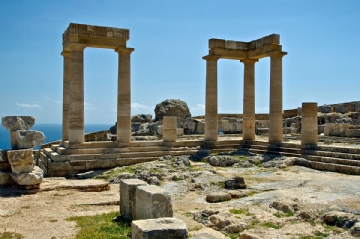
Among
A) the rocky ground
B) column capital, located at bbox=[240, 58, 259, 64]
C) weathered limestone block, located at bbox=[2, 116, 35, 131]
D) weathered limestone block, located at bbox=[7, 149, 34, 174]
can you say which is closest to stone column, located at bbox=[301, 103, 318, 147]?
the rocky ground

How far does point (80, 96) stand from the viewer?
20.7 metres

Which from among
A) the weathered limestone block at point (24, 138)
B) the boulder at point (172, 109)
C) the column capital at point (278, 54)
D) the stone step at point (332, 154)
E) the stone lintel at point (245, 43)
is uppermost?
the stone lintel at point (245, 43)

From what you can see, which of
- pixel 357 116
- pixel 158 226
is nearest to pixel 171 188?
pixel 158 226

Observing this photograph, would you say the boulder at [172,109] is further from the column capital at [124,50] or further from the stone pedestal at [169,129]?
→ the column capital at [124,50]

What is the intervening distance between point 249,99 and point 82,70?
1167cm

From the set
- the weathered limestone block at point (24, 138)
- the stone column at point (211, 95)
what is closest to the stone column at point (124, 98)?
the stone column at point (211, 95)

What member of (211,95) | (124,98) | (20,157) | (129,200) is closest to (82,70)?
(124,98)

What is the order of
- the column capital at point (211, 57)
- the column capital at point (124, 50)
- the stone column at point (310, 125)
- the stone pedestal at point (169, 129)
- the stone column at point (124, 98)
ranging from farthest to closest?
the column capital at point (211, 57), the stone pedestal at point (169, 129), the stone column at point (124, 98), the column capital at point (124, 50), the stone column at point (310, 125)

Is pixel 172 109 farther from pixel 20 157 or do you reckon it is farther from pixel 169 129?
pixel 20 157

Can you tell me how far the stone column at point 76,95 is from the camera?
20328 millimetres

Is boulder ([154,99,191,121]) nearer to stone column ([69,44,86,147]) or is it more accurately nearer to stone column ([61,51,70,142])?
stone column ([61,51,70,142])

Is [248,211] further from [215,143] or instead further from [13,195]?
[215,143]

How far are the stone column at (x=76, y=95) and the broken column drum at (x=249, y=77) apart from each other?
831 cm

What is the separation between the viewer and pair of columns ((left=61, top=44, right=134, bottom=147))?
66.9ft
